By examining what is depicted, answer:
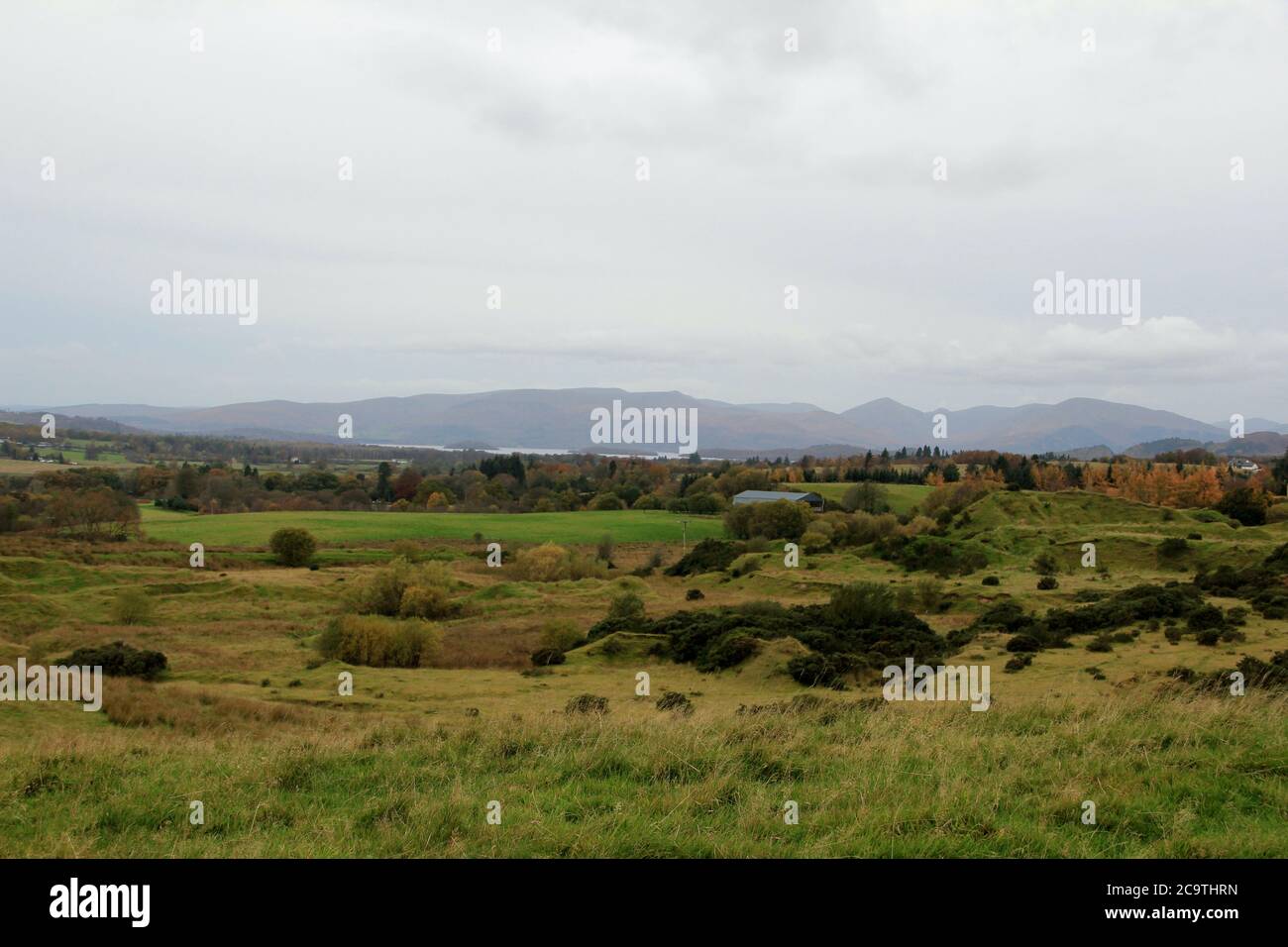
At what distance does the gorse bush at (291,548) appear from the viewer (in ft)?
240

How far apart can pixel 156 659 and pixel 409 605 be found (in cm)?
2116

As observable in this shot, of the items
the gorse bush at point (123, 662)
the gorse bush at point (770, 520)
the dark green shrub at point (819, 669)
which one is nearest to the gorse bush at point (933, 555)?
the gorse bush at point (770, 520)

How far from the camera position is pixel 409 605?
5119cm

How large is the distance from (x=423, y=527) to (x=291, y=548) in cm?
2312

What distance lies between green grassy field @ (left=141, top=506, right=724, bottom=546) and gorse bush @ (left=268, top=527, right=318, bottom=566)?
27.4 feet

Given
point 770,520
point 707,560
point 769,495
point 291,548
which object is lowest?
point 707,560

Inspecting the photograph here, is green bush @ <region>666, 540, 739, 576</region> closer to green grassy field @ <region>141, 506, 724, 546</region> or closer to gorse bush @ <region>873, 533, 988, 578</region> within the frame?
gorse bush @ <region>873, 533, 988, 578</region>

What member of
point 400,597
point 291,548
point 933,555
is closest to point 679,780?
point 400,597

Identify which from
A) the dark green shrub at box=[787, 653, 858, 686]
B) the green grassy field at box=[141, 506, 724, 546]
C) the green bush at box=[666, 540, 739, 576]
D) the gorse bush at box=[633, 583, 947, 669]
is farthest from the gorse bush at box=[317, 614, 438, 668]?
the green grassy field at box=[141, 506, 724, 546]

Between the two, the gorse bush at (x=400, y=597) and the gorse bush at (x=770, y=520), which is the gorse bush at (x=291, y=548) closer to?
the gorse bush at (x=400, y=597)

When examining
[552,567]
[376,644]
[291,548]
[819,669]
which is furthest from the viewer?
[291,548]

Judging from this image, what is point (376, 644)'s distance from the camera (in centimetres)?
3684

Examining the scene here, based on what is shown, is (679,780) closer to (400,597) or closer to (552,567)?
(400,597)

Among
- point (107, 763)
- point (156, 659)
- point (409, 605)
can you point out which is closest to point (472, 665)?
point (156, 659)
